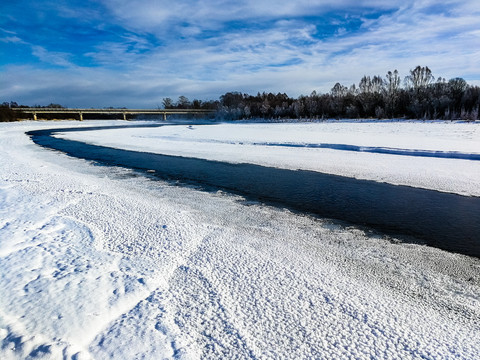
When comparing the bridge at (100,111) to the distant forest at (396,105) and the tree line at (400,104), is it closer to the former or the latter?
the distant forest at (396,105)

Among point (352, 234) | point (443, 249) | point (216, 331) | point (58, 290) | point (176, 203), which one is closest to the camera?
point (216, 331)

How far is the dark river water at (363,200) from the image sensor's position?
536 centimetres

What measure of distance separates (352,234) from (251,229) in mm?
1754

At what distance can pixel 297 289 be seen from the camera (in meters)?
3.38

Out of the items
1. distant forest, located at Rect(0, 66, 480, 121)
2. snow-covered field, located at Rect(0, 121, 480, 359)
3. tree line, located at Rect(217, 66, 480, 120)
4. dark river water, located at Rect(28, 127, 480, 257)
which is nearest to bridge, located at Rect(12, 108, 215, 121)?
distant forest, located at Rect(0, 66, 480, 121)

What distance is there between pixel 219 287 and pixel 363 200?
17.2ft

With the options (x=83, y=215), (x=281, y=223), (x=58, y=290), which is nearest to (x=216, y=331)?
(x=58, y=290)

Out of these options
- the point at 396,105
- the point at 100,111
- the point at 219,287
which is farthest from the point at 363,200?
the point at 100,111

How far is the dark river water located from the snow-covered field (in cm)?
67

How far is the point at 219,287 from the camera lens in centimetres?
342

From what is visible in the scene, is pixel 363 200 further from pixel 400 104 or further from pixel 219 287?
pixel 400 104

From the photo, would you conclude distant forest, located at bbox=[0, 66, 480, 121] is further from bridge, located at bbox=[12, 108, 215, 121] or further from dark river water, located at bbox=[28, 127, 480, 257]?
dark river water, located at bbox=[28, 127, 480, 257]

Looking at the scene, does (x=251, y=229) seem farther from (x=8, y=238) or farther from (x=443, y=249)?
(x=8, y=238)

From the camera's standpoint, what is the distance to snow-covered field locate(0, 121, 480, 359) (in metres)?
2.55
